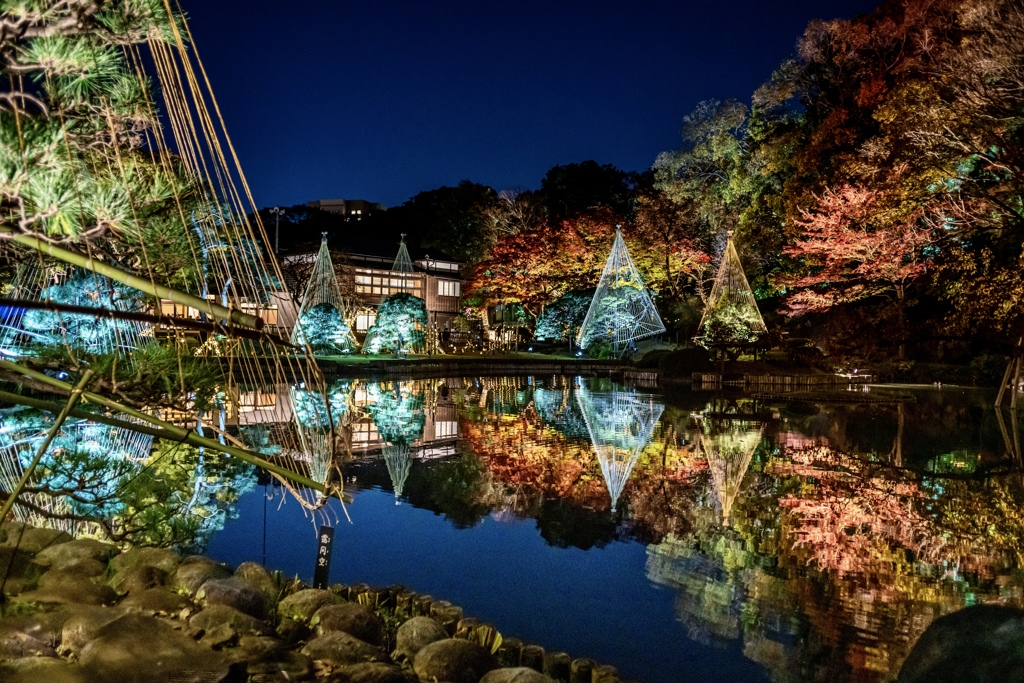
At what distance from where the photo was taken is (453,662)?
10.0ft

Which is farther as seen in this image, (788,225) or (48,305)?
(788,225)

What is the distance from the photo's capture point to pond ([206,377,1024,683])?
12.4 feet

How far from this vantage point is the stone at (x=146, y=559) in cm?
393

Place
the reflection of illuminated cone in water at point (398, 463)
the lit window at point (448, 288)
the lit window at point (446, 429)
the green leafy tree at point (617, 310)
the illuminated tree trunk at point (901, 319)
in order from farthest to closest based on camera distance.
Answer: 1. the lit window at point (448, 288)
2. the green leafy tree at point (617, 310)
3. the illuminated tree trunk at point (901, 319)
4. the lit window at point (446, 429)
5. the reflection of illuminated cone in water at point (398, 463)

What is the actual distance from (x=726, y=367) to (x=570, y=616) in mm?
16674

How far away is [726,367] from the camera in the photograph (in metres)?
19.8

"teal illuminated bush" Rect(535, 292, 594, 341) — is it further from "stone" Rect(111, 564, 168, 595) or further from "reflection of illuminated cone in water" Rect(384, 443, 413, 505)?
"stone" Rect(111, 564, 168, 595)

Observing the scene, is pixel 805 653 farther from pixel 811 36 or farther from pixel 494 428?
pixel 811 36

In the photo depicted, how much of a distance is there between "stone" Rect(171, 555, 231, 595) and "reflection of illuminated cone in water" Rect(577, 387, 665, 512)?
138 inches

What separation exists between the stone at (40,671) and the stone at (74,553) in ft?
4.01

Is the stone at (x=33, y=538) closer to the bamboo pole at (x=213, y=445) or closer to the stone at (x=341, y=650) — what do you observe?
the bamboo pole at (x=213, y=445)

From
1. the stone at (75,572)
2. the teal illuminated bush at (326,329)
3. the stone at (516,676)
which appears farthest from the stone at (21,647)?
the teal illuminated bush at (326,329)

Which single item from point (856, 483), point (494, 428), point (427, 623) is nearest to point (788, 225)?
point (494, 428)

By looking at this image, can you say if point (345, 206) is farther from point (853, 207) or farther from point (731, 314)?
point (853, 207)
